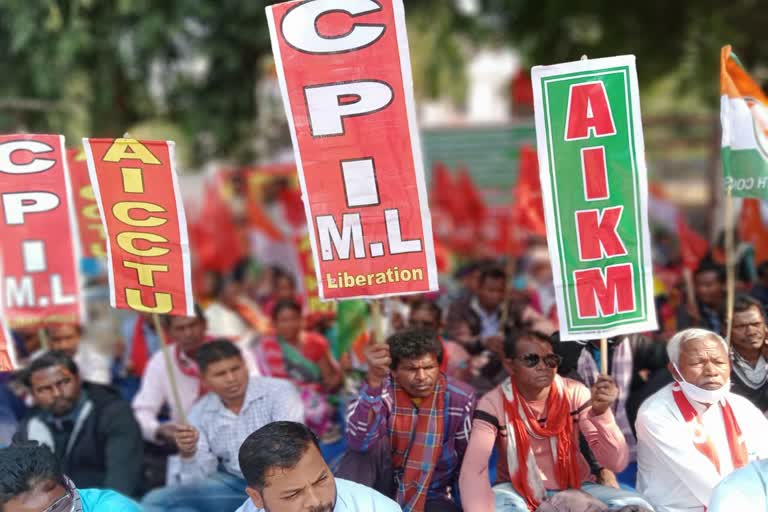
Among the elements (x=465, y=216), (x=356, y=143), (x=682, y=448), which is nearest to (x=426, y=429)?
(x=682, y=448)

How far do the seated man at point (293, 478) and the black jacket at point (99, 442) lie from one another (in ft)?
4.94

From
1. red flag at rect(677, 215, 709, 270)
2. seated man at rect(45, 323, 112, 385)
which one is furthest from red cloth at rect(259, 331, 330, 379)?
red flag at rect(677, 215, 709, 270)

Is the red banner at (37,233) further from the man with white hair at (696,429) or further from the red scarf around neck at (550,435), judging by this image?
the man with white hair at (696,429)

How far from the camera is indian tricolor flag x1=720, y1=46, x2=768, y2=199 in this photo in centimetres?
439

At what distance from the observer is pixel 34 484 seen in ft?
10.4

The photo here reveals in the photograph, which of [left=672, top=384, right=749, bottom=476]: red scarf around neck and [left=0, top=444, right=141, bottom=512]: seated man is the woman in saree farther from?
[left=672, top=384, right=749, bottom=476]: red scarf around neck

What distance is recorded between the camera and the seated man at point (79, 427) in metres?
4.57

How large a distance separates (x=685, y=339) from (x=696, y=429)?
0.38 meters

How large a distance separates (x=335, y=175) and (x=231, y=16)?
5.61 metres

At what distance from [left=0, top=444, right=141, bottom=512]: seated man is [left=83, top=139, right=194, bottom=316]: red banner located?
105 centimetres

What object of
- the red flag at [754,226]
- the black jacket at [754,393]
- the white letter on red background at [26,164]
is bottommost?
the black jacket at [754,393]

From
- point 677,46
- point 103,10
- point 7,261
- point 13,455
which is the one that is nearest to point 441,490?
point 13,455

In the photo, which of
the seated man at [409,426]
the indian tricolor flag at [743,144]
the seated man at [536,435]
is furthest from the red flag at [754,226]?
the seated man at [409,426]

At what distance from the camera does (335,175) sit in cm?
398
